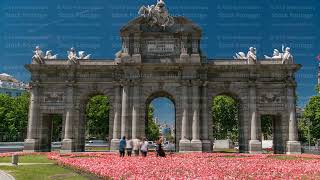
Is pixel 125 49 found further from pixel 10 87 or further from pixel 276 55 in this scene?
pixel 10 87

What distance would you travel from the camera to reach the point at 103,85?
152 ft

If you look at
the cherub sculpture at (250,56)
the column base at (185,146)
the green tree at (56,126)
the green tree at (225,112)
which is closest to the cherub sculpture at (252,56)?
the cherub sculpture at (250,56)

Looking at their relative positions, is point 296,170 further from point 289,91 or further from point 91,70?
point 91,70

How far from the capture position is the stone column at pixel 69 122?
→ 45031 mm

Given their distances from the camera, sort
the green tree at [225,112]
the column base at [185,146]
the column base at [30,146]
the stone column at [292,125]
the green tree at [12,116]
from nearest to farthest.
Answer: the column base at [185,146] → the stone column at [292,125] → the column base at [30,146] → the green tree at [225,112] → the green tree at [12,116]

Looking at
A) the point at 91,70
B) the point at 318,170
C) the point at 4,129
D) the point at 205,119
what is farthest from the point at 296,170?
the point at 4,129

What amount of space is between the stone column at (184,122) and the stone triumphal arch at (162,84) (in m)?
0.12

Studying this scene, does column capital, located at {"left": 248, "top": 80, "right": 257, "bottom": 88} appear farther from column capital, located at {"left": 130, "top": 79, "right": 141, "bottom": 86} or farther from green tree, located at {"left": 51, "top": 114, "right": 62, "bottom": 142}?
green tree, located at {"left": 51, "top": 114, "right": 62, "bottom": 142}

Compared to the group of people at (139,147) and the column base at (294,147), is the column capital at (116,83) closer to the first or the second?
the group of people at (139,147)

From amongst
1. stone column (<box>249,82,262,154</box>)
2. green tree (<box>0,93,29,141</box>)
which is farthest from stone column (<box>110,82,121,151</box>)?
green tree (<box>0,93,29,141</box>)

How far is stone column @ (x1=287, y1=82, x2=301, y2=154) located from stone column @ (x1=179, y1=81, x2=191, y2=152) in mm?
12519

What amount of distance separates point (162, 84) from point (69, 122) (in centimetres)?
1263

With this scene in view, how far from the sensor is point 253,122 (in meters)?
45.0

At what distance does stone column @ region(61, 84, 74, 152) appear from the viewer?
45.0 metres
